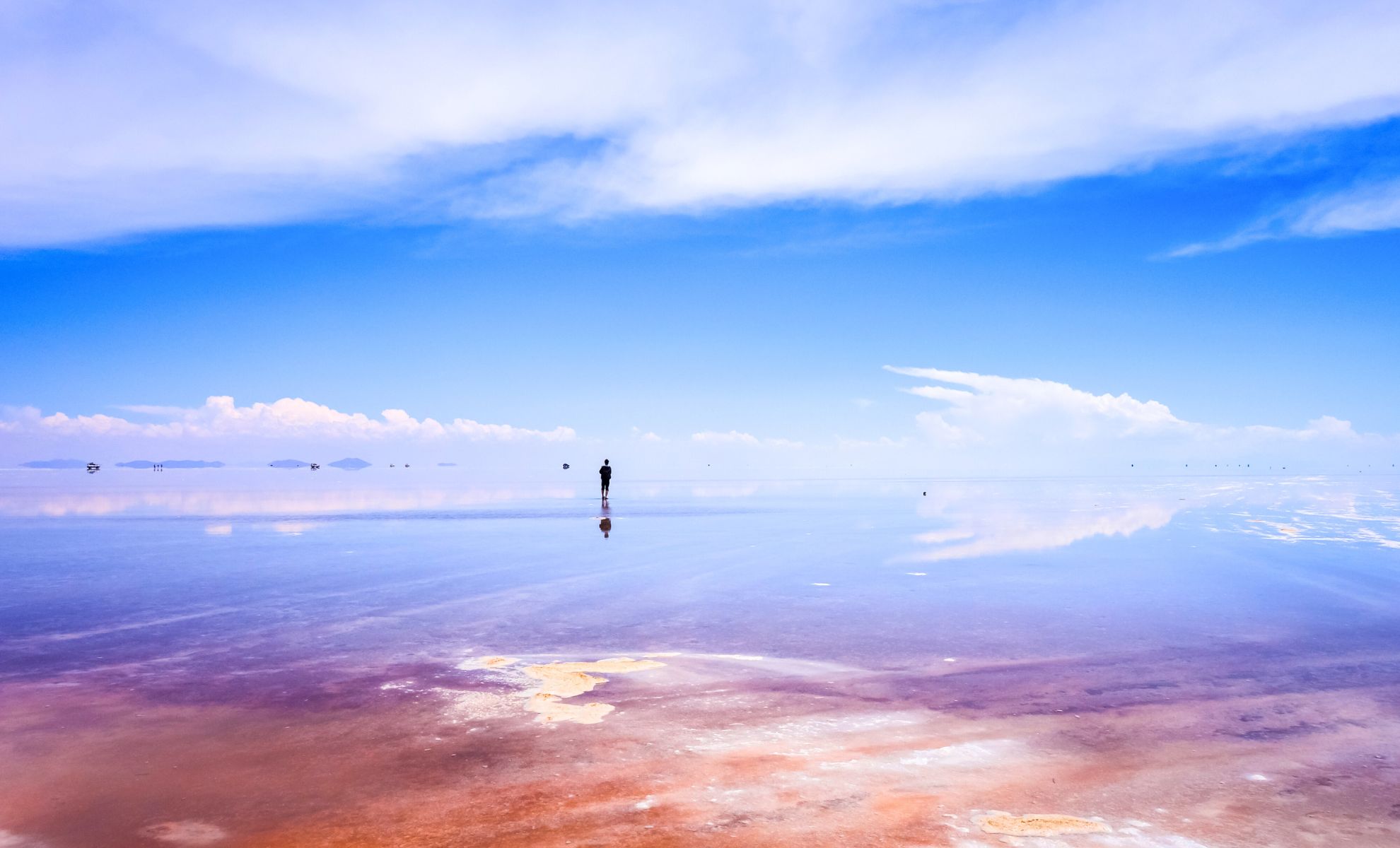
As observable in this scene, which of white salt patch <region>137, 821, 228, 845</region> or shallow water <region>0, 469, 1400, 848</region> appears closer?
white salt patch <region>137, 821, 228, 845</region>

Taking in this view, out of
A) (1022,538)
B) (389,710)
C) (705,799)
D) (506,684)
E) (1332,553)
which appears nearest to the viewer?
(705,799)

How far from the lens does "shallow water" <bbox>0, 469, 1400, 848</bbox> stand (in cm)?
634

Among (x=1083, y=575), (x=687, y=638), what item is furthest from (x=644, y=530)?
(x=687, y=638)

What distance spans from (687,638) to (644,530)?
19.0 meters

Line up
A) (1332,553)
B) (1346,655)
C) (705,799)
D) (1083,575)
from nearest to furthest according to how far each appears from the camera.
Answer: (705,799)
(1346,655)
(1083,575)
(1332,553)

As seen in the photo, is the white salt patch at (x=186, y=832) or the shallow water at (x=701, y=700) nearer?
the white salt patch at (x=186, y=832)

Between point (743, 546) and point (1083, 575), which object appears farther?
point (743, 546)

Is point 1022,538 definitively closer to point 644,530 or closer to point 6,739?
point 644,530

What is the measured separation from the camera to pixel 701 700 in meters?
9.50

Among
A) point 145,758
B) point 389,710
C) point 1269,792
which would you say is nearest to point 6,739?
point 145,758

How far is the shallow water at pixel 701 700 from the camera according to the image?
20.8 ft

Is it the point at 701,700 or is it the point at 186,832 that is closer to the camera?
the point at 186,832

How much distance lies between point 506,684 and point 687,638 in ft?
10.9

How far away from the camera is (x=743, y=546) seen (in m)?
25.8
